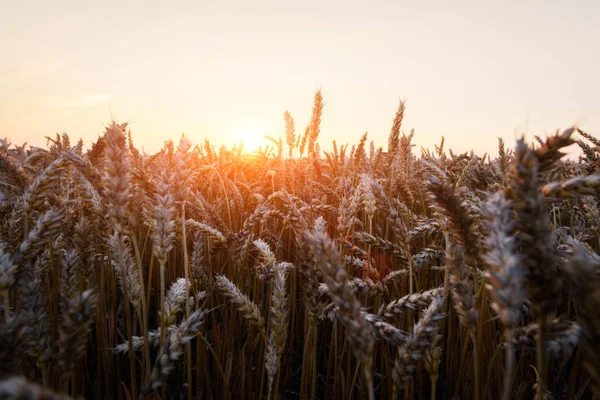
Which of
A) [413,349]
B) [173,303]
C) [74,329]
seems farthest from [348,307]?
[173,303]

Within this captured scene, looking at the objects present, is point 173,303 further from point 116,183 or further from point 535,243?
point 535,243

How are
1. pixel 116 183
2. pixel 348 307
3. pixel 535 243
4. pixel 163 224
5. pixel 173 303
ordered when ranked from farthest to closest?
pixel 173 303 < pixel 163 224 < pixel 116 183 < pixel 348 307 < pixel 535 243

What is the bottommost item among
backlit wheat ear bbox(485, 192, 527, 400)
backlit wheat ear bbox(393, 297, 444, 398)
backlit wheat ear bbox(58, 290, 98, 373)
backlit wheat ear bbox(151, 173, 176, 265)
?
backlit wheat ear bbox(393, 297, 444, 398)

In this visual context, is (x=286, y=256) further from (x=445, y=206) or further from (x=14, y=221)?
(x=445, y=206)

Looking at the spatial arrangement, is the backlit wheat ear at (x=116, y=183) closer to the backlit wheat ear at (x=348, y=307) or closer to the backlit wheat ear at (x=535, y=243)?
the backlit wheat ear at (x=348, y=307)

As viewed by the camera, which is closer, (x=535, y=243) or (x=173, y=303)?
(x=535, y=243)

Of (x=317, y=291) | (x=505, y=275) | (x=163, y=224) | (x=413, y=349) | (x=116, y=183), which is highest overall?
(x=116, y=183)

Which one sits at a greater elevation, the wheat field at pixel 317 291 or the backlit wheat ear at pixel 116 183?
the backlit wheat ear at pixel 116 183

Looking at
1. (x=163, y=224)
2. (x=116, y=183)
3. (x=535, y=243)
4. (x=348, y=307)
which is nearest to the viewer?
(x=535, y=243)

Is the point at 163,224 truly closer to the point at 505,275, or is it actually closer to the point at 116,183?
the point at 116,183

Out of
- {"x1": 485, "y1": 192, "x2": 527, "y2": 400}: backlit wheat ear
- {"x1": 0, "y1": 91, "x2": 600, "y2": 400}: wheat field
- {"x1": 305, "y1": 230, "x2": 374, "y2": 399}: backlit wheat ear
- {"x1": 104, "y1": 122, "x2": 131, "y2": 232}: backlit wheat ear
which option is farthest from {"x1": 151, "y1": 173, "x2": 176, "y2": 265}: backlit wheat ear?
{"x1": 485, "y1": 192, "x2": 527, "y2": 400}: backlit wheat ear

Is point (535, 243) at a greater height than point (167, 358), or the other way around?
point (535, 243)

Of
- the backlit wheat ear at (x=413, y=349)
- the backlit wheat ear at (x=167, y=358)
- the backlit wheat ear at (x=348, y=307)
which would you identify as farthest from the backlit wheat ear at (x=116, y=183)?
the backlit wheat ear at (x=413, y=349)

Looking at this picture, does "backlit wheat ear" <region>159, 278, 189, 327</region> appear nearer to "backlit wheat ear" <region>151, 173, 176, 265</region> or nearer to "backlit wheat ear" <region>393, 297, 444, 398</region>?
"backlit wheat ear" <region>151, 173, 176, 265</region>
